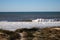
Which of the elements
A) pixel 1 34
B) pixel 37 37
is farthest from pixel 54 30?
pixel 1 34

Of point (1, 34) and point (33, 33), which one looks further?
point (33, 33)

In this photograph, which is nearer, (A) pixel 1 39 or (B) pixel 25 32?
(A) pixel 1 39

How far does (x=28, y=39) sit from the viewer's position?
13.2 feet

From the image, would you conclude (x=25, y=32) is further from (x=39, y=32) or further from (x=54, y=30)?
(x=54, y=30)

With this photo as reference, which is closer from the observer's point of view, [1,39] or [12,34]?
[1,39]

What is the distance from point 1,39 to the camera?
12.6ft

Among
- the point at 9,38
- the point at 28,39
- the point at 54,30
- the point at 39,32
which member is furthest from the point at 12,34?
the point at 54,30

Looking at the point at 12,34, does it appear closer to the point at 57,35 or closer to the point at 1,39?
the point at 1,39

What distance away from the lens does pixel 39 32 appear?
4090 millimetres

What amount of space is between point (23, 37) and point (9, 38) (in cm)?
36

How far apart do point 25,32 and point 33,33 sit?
216mm

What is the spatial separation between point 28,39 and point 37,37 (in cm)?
24

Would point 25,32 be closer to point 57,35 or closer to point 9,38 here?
point 9,38

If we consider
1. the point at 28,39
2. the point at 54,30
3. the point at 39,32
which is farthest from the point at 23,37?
the point at 54,30
